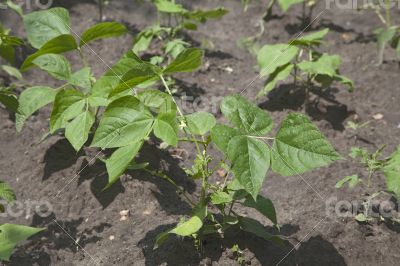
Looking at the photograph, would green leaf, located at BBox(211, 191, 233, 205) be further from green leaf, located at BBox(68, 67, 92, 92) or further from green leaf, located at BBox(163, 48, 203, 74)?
green leaf, located at BBox(68, 67, 92, 92)

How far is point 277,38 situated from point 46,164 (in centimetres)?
221

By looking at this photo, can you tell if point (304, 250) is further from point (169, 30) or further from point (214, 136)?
point (169, 30)

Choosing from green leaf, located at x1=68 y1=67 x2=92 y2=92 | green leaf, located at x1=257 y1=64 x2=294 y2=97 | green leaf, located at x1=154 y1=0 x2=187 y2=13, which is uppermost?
green leaf, located at x1=68 y1=67 x2=92 y2=92

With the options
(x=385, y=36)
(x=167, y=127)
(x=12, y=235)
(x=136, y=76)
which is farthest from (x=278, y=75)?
(x=12, y=235)

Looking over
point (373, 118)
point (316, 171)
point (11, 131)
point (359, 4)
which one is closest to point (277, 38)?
point (359, 4)

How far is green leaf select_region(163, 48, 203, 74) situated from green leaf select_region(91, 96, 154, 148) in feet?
0.73

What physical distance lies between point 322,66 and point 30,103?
1536 mm

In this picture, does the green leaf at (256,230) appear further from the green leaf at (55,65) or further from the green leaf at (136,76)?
the green leaf at (55,65)

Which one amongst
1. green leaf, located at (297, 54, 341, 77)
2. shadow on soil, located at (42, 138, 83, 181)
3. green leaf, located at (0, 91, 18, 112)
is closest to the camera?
green leaf, located at (0, 91, 18, 112)

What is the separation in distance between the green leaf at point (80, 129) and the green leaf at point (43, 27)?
1.73ft

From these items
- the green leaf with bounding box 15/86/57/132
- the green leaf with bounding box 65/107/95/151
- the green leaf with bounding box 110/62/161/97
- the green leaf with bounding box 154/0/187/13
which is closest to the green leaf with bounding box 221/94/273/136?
the green leaf with bounding box 110/62/161/97

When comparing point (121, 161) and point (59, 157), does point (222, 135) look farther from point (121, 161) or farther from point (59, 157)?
point (59, 157)

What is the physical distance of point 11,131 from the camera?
295cm

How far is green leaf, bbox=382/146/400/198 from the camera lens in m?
1.97
